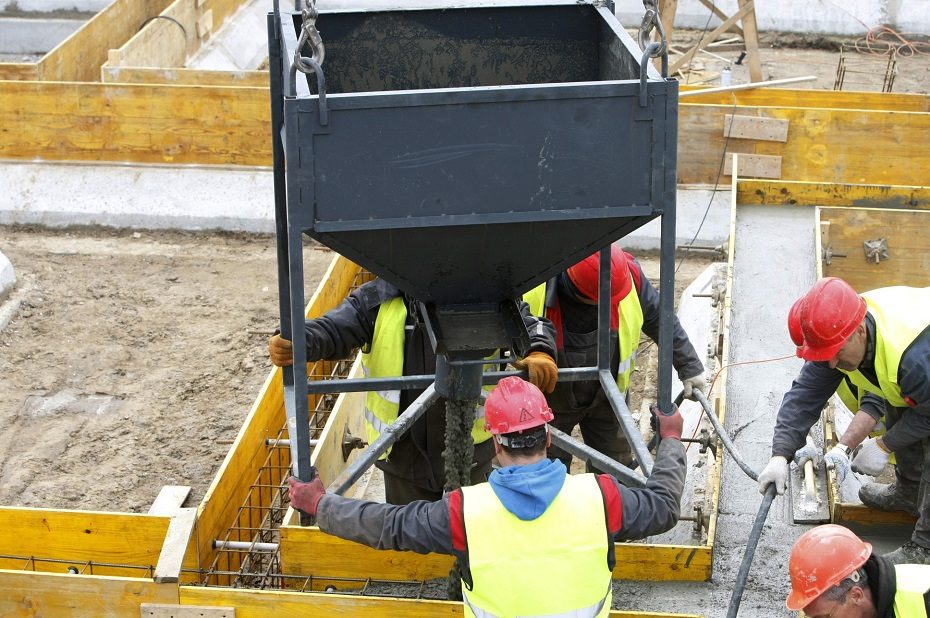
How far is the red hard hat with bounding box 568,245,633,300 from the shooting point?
5.72m

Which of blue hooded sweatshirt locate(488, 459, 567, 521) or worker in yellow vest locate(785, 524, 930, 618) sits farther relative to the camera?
blue hooded sweatshirt locate(488, 459, 567, 521)

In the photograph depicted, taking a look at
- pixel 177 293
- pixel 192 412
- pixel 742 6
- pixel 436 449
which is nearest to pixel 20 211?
pixel 177 293

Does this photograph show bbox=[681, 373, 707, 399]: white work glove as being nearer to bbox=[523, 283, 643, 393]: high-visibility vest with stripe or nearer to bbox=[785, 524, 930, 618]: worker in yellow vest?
bbox=[523, 283, 643, 393]: high-visibility vest with stripe

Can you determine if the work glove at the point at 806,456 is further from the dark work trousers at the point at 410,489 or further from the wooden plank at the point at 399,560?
the dark work trousers at the point at 410,489

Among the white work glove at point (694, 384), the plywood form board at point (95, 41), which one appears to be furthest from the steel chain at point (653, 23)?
the plywood form board at point (95, 41)

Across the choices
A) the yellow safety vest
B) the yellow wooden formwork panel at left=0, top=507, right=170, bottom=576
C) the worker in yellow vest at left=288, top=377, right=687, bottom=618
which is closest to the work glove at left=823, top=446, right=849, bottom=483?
the worker in yellow vest at left=288, top=377, right=687, bottom=618

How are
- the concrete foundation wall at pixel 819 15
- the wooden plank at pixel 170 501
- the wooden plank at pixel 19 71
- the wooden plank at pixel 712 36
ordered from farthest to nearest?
the concrete foundation wall at pixel 819 15
the wooden plank at pixel 712 36
the wooden plank at pixel 19 71
the wooden plank at pixel 170 501

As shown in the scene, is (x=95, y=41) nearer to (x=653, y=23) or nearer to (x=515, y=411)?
(x=653, y=23)

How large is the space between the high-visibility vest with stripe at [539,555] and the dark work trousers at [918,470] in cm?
178

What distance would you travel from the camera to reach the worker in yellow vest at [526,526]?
12.4ft

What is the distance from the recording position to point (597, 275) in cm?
580

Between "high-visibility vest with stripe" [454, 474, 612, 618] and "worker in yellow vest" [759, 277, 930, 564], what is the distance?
1.47 meters

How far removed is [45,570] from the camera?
5797 mm

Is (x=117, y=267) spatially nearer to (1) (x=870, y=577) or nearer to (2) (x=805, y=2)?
(1) (x=870, y=577)
